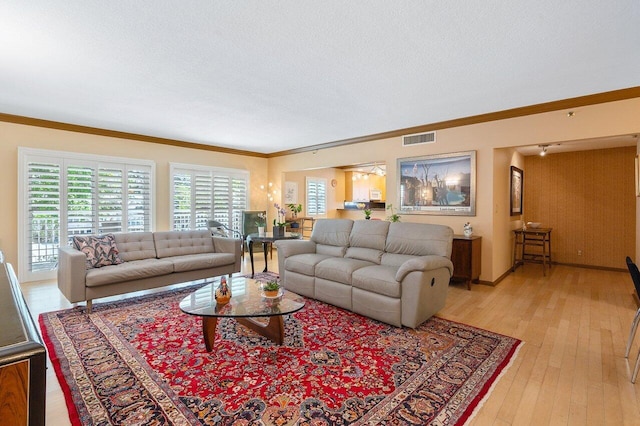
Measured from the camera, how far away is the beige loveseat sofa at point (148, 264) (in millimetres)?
3535

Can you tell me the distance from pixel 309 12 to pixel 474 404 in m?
2.91

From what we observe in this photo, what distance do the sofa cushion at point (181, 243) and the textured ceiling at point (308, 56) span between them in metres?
1.92

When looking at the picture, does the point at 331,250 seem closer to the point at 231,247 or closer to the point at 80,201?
the point at 231,247

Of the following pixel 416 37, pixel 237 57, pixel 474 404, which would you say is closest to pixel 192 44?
pixel 237 57

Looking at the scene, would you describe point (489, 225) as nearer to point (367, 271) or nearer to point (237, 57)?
point (367, 271)

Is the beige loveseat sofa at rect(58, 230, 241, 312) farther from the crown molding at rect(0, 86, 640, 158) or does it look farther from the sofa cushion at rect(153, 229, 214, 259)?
the crown molding at rect(0, 86, 640, 158)

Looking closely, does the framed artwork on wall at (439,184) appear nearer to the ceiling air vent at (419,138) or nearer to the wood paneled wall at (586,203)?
the ceiling air vent at (419,138)

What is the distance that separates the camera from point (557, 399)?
204 cm

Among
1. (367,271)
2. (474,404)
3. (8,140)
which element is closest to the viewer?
(474,404)

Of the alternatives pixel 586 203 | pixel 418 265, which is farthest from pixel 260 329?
pixel 586 203

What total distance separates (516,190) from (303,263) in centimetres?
470

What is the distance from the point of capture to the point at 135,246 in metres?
4.51

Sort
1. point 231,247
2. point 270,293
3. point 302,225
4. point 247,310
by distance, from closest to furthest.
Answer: point 247,310
point 270,293
point 231,247
point 302,225

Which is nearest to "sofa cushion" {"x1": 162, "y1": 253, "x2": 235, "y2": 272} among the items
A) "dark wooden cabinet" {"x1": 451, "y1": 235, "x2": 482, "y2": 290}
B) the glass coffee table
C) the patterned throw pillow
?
the patterned throw pillow
